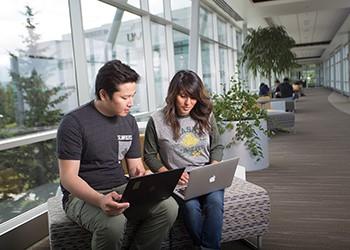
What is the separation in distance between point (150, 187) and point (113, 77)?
22.8 inches

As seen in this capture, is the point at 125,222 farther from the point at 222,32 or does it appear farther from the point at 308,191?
the point at 222,32

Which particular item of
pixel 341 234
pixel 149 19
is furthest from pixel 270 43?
pixel 341 234

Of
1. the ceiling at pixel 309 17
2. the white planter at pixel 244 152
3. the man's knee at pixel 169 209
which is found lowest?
the white planter at pixel 244 152

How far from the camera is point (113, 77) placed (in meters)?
1.90

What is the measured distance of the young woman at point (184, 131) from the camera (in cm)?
245

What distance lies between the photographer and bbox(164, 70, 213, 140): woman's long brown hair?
2430mm

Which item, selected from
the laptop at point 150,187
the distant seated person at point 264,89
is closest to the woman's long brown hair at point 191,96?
the laptop at point 150,187

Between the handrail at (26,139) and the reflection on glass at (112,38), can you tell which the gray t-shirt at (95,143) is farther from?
the reflection on glass at (112,38)

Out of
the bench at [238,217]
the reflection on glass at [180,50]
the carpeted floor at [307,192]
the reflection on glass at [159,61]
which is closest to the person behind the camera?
the bench at [238,217]

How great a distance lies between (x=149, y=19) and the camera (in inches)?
231

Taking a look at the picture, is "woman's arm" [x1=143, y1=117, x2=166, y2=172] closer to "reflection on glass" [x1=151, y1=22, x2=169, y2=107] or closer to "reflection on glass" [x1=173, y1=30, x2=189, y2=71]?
"reflection on glass" [x1=151, y1=22, x2=169, y2=107]

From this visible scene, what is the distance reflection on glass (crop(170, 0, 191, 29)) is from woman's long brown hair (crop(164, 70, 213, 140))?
484 cm

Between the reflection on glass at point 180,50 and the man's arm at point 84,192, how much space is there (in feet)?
18.6

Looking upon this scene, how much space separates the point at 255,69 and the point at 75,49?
23.0 ft
